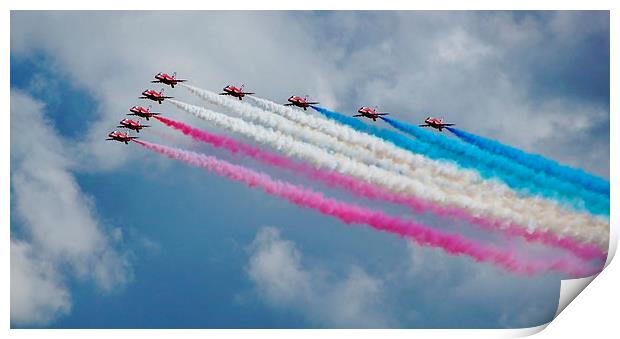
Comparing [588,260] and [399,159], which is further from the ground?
[399,159]

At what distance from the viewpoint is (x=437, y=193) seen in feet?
221

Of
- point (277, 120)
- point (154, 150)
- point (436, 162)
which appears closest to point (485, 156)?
point (436, 162)

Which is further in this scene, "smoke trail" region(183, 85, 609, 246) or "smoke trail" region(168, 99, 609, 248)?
"smoke trail" region(183, 85, 609, 246)

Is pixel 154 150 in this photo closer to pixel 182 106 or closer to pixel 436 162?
pixel 182 106

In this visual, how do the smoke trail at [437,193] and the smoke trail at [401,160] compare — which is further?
the smoke trail at [401,160]

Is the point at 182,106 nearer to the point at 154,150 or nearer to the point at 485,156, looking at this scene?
the point at 154,150

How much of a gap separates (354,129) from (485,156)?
Result: 5.34m

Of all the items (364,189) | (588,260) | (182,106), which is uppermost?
(182,106)

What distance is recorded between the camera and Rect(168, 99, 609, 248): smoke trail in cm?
6544

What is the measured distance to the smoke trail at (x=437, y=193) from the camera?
215 feet

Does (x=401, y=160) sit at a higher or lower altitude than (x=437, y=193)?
higher

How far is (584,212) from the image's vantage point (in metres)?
65.3

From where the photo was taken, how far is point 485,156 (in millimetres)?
67188

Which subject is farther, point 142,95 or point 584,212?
point 142,95
